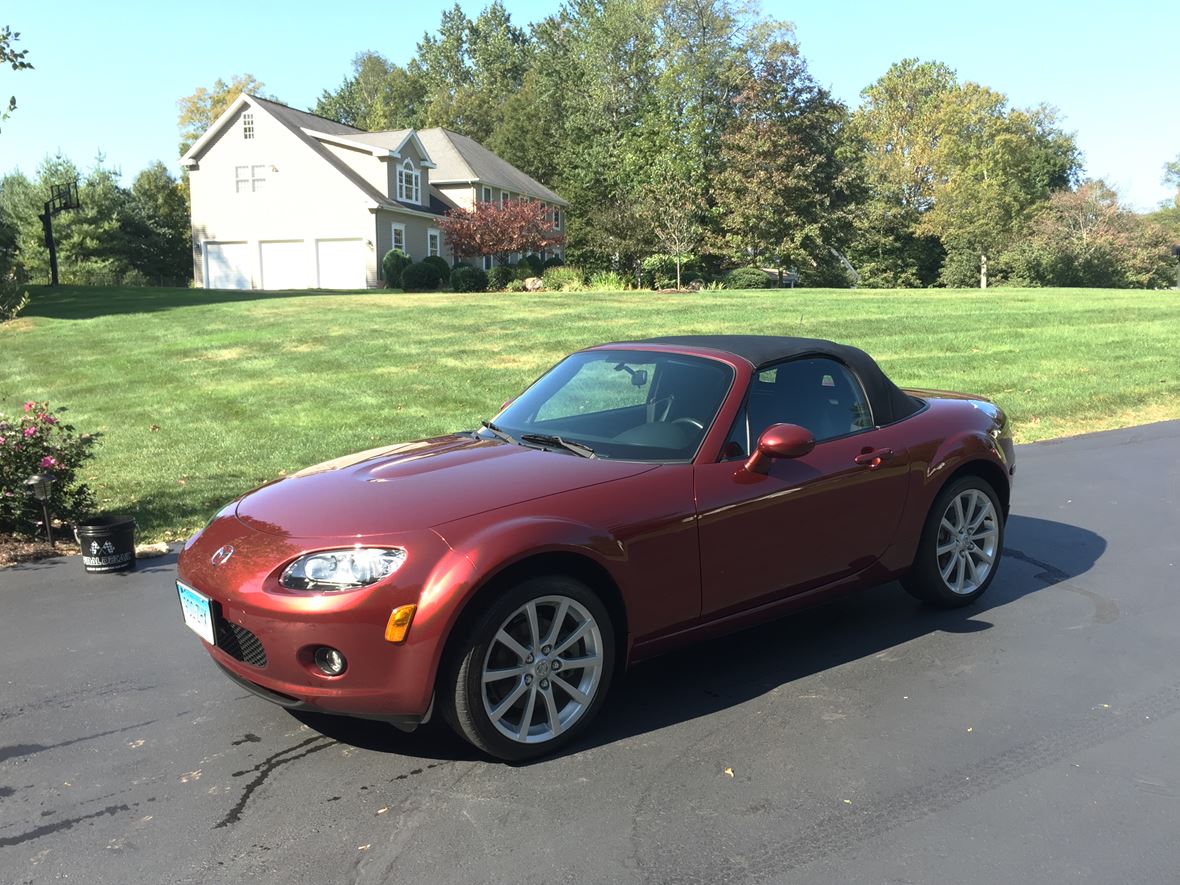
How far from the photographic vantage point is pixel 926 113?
58.3 metres

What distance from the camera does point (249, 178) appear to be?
127 ft

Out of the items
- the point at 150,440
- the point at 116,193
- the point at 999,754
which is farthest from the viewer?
the point at 116,193

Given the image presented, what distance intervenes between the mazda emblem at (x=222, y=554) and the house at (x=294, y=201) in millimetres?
35515

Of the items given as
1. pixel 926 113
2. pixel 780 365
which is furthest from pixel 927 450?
pixel 926 113

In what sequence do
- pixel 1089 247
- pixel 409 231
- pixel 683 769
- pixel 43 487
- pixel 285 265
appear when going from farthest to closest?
pixel 1089 247
pixel 409 231
pixel 285 265
pixel 43 487
pixel 683 769

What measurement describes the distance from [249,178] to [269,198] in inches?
50.4

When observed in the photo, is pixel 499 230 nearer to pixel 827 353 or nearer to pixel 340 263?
pixel 340 263

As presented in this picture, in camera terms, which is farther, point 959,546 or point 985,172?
point 985,172

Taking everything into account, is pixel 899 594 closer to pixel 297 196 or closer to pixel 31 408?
pixel 31 408

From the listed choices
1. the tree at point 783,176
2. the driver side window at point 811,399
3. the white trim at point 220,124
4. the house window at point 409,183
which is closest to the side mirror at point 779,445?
the driver side window at point 811,399

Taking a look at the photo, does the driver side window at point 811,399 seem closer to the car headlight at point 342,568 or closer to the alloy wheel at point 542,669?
the alloy wheel at point 542,669

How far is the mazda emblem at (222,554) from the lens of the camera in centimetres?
353

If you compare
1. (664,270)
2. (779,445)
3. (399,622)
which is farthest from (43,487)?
(664,270)

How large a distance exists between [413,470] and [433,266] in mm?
31966
